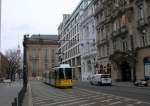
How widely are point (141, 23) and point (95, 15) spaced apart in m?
26.8

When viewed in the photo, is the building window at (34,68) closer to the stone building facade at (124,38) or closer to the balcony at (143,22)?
the stone building facade at (124,38)

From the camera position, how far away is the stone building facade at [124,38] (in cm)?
5062

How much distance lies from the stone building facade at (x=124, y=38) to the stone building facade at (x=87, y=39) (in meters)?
7.02

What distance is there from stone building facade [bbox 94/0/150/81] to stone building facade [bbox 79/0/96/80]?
702cm

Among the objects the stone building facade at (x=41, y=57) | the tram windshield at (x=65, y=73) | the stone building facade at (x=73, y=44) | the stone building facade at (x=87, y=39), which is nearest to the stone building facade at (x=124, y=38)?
the stone building facade at (x=87, y=39)

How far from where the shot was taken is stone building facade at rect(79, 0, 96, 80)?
8219 cm

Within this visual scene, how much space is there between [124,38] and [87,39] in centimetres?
2910

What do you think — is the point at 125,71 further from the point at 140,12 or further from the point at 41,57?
the point at 41,57

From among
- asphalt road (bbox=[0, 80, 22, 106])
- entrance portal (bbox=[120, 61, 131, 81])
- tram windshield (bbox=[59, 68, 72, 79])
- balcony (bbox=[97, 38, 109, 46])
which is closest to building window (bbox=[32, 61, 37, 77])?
balcony (bbox=[97, 38, 109, 46])

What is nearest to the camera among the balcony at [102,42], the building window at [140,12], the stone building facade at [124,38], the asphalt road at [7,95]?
the asphalt road at [7,95]

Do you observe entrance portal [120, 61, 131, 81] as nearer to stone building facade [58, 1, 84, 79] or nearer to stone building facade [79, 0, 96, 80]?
stone building facade [79, 0, 96, 80]

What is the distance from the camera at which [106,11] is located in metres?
68.2

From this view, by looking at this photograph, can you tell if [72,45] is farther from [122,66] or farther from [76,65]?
[122,66]

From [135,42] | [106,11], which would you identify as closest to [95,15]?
[106,11]
